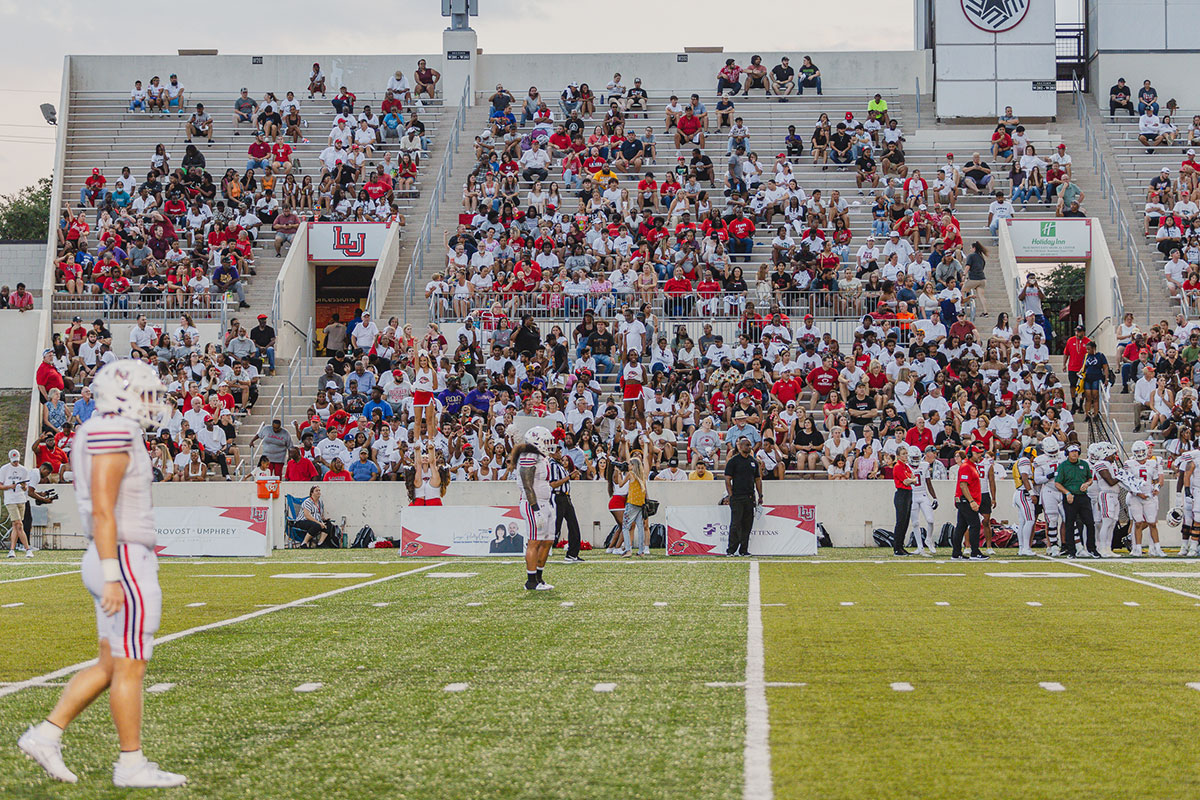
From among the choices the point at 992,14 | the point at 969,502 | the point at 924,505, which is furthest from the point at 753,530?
the point at 992,14

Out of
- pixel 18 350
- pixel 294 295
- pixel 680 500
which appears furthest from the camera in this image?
pixel 294 295

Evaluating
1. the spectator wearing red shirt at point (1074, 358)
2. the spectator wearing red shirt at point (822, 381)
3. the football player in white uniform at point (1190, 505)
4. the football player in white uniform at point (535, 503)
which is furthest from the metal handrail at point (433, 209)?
the football player in white uniform at point (1190, 505)

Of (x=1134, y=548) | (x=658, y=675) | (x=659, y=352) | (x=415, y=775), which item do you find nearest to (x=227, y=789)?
(x=415, y=775)

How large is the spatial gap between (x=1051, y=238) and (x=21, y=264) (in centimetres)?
2603

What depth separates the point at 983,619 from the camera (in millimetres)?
11500

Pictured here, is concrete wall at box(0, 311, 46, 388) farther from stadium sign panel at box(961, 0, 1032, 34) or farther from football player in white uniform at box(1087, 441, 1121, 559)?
stadium sign panel at box(961, 0, 1032, 34)

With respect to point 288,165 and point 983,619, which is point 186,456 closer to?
point 288,165

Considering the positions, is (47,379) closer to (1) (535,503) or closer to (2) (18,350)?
(2) (18,350)

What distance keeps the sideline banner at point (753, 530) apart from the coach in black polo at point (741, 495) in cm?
26

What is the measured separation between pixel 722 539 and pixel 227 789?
15.6 meters

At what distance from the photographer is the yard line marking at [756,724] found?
5422 millimetres

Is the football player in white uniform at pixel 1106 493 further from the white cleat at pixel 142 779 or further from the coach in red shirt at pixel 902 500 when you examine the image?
the white cleat at pixel 142 779

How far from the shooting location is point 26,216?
68.6 metres

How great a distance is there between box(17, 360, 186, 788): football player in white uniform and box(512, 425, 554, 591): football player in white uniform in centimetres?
853
